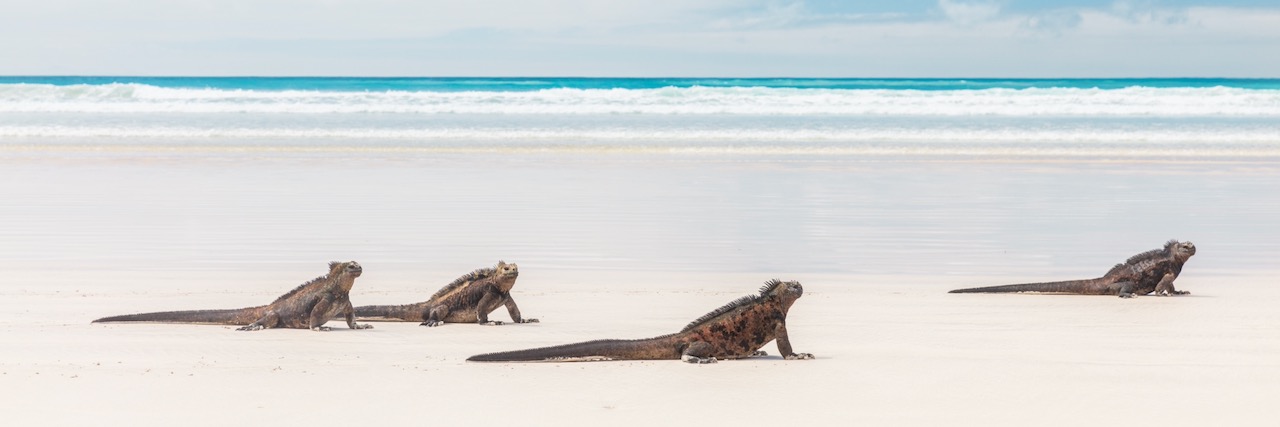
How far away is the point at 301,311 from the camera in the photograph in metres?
7.00

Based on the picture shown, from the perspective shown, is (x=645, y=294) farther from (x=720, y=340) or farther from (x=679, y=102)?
(x=679, y=102)

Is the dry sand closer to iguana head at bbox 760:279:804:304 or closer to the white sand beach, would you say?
the white sand beach

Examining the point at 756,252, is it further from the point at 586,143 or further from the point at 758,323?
the point at 586,143

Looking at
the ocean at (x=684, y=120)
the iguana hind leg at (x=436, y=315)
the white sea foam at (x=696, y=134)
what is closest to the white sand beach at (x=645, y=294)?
the iguana hind leg at (x=436, y=315)

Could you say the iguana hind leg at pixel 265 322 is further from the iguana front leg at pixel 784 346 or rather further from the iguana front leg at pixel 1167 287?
the iguana front leg at pixel 1167 287

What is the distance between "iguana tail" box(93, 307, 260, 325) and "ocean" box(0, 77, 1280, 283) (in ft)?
7.10

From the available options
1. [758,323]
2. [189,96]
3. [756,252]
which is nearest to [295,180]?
[756,252]

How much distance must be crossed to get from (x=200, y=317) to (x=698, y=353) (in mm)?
2631

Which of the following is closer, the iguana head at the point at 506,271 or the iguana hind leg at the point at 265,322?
the iguana hind leg at the point at 265,322

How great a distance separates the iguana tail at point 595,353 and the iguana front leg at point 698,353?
6 cm

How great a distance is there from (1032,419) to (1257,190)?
1288 centimetres

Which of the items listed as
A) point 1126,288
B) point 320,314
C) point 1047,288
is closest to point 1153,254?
point 1126,288

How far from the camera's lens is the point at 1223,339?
6.61m

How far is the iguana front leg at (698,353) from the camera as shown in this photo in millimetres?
5957
